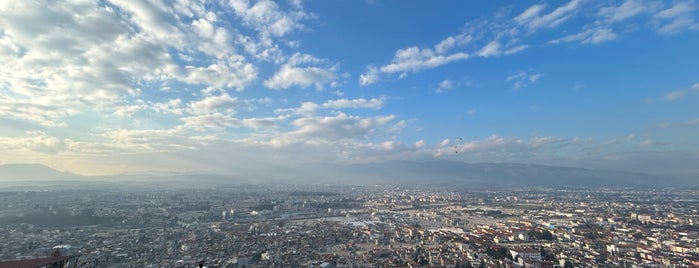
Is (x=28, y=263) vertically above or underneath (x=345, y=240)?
above

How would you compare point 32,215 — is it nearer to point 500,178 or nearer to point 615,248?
point 615,248

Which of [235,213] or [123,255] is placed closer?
[123,255]

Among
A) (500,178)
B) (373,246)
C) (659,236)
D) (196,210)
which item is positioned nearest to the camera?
(373,246)

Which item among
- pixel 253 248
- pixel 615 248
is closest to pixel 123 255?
pixel 253 248

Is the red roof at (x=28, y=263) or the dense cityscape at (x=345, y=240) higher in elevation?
the red roof at (x=28, y=263)

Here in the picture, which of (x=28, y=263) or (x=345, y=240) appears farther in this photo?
(x=345, y=240)

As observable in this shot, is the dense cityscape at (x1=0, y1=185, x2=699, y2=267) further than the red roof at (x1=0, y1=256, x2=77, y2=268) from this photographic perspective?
Yes

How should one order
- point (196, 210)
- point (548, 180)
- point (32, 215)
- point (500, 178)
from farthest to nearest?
1. point (500, 178)
2. point (548, 180)
3. point (196, 210)
4. point (32, 215)

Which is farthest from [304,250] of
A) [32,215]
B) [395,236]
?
[32,215]

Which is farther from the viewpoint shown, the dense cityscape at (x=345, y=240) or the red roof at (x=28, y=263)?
the dense cityscape at (x=345, y=240)

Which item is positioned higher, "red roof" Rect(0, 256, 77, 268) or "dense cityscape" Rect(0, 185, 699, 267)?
"red roof" Rect(0, 256, 77, 268)
